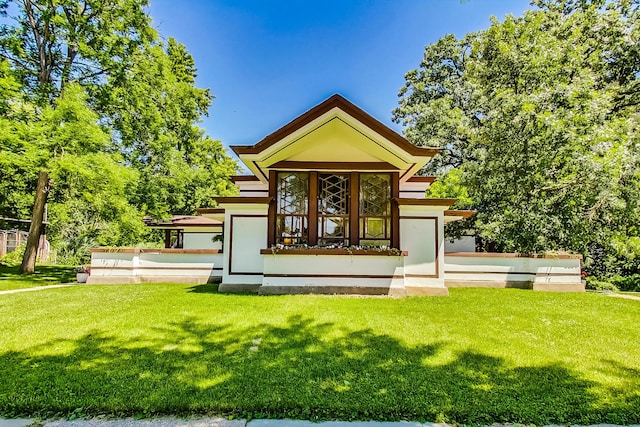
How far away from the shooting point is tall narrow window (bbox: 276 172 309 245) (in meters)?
8.53

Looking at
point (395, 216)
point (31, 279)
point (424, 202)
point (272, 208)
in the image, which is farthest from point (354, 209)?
point (31, 279)

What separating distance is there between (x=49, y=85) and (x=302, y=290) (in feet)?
42.6

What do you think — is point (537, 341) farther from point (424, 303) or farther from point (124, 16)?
point (124, 16)

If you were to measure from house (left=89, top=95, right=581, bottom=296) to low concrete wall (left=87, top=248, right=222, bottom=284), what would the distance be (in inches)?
65.7

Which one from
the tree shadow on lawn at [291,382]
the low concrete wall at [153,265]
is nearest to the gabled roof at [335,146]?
the low concrete wall at [153,265]

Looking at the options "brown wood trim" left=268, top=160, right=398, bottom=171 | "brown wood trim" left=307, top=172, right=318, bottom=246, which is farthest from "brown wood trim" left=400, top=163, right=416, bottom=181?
"brown wood trim" left=307, top=172, right=318, bottom=246

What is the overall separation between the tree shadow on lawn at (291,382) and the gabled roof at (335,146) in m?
4.90

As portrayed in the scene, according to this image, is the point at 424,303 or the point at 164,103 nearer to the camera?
the point at 424,303

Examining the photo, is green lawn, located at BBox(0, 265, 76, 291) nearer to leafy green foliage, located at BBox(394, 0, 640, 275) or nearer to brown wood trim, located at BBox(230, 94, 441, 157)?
brown wood trim, located at BBox(230, 94, 441, 157)

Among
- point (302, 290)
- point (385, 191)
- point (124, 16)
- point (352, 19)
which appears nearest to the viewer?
point (302, 290)

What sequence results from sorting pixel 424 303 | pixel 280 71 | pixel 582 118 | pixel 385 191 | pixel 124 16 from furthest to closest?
1. pixel 280 71
2. pixel 124 16
3. pixel 582 118
4. pixel 385 191
5. pixel 424 303

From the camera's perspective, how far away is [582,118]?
34.9 feet

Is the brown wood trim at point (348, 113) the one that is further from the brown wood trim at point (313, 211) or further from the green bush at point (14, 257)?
the green bush at point (14, 257)

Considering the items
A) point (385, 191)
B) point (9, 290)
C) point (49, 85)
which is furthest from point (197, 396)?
point (49, 85)
